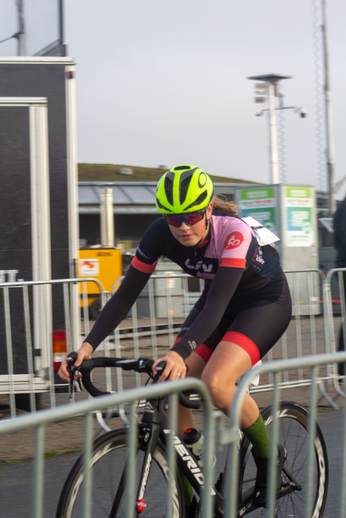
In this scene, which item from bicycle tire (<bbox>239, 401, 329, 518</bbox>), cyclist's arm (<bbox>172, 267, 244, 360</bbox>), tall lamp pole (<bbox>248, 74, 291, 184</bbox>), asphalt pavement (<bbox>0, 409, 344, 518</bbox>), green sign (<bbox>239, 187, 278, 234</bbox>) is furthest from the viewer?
tall lamp pole (<bbox>248, 74, 291, 184</bbox>)

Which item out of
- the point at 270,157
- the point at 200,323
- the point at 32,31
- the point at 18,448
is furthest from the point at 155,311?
the point at 270,157

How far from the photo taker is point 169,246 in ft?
10.2

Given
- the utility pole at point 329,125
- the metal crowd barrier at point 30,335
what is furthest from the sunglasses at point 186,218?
the utility pole at point 329,125

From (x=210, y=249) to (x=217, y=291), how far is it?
33cm

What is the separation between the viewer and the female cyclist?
2.80 metres

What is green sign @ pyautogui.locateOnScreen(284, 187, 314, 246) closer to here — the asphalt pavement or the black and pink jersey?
the asphalt pavement

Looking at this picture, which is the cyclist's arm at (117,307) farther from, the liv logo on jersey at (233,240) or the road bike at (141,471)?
the liv logo on jersey at (233,240)

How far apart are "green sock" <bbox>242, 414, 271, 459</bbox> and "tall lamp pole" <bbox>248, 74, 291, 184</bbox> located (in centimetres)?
2074

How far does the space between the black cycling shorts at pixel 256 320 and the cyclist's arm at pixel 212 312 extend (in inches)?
10.3

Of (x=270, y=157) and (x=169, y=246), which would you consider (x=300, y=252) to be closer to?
(x=270, y=157)

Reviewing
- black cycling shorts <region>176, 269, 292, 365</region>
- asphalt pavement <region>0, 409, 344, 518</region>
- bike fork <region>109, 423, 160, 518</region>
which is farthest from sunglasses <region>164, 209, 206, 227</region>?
asphalt pavement <region>0, 409, 344, 518</region>

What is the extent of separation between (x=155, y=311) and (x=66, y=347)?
67.7 inches

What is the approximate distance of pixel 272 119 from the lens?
24172 millimetres

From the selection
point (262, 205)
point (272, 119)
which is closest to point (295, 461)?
point (262, 205)
